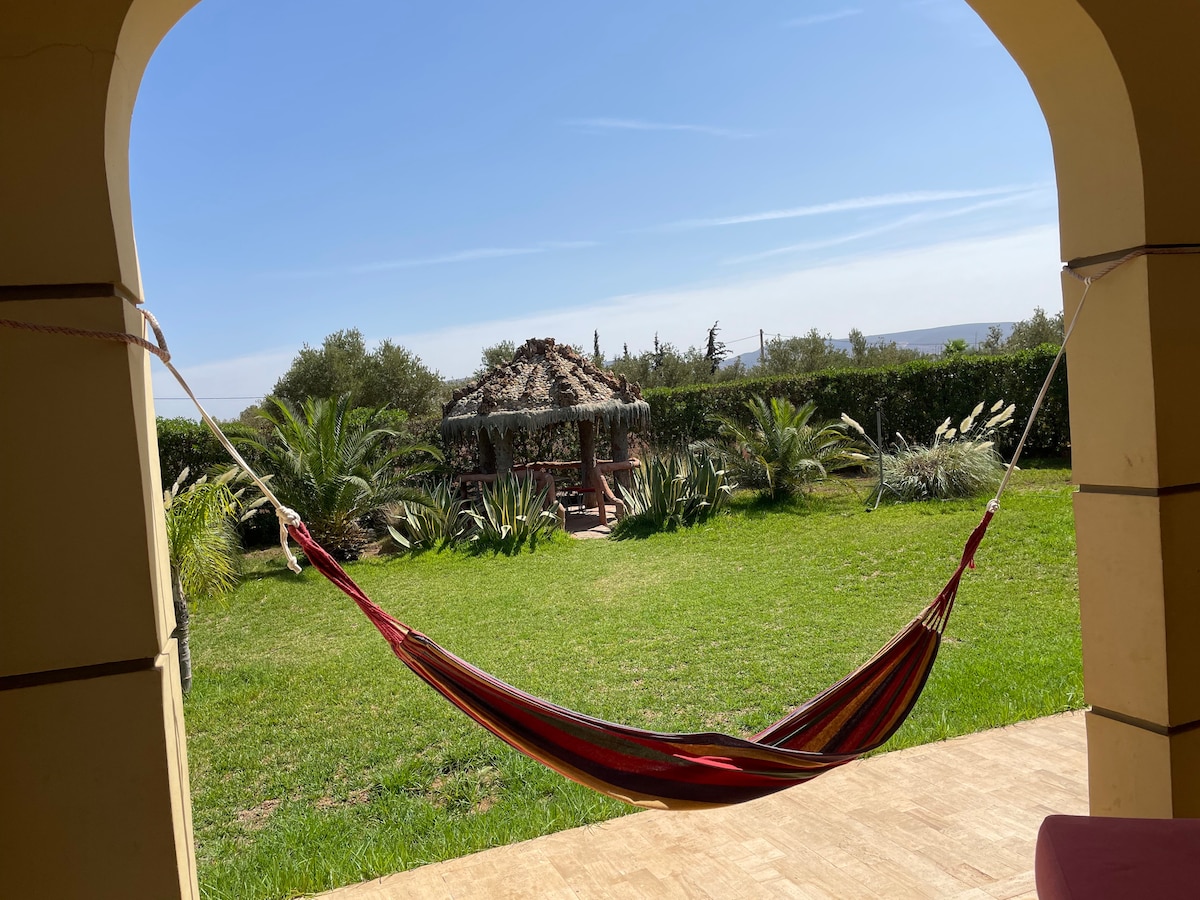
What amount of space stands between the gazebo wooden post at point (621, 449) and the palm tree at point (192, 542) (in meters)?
6.32

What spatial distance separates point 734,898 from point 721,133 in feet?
37.9

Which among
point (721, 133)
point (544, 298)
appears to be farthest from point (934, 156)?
point (544, 298)

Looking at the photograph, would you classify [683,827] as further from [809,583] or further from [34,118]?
[809,583]

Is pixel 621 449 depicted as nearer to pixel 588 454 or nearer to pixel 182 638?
pixel 588 454

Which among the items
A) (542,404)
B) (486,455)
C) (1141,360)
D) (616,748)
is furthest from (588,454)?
(1141,360)

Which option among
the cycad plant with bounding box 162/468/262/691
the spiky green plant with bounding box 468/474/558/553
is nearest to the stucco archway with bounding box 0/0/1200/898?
the cycad plant with bounding box 162/468/262/691

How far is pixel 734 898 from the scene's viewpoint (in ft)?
7.43

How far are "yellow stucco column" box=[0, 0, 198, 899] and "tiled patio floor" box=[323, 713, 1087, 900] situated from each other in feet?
4.37

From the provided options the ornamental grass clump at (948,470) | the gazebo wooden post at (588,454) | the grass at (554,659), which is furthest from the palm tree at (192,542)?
the ornamental grass clump at (948,470)

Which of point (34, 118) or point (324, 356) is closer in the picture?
point (34, 118)

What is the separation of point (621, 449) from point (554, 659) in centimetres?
686

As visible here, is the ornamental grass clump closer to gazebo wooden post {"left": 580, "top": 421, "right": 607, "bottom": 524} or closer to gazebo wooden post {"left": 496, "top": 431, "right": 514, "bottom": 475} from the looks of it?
gazebo wooden post {"left": 580, "top": 421, "right": 607, "bottom": 524}

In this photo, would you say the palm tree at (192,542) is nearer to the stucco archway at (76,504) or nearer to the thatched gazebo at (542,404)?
the stucco archway at (76,504)

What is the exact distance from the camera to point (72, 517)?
126 centimetres
